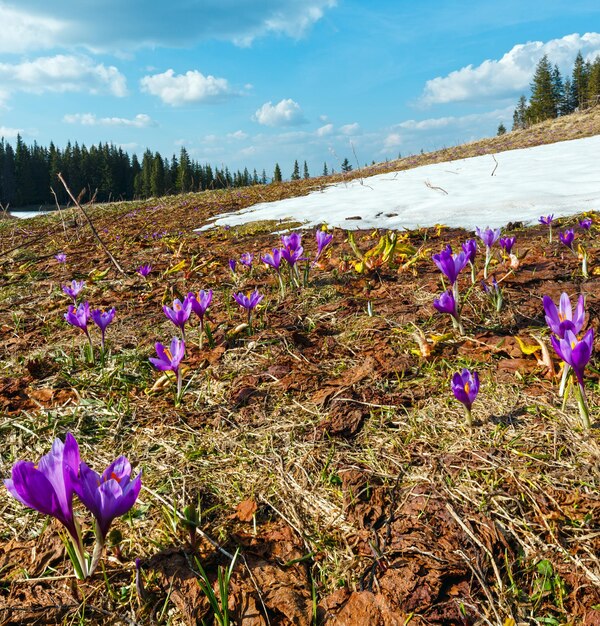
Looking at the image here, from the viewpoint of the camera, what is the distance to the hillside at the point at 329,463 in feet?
3.19

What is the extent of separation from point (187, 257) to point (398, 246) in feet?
7.85

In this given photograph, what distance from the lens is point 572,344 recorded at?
1257 millimetres

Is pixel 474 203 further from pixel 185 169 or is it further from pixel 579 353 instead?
pixel 185 169

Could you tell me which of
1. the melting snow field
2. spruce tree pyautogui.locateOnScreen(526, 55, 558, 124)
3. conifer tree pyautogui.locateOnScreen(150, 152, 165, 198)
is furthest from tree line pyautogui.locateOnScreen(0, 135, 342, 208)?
the melting snow field

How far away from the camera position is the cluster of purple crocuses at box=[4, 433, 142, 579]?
3.01 feet

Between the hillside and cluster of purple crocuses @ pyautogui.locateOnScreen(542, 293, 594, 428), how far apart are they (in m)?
0.10

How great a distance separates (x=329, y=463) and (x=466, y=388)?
0.49m

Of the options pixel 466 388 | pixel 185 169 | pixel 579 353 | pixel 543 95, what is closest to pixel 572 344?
pixel 579 353

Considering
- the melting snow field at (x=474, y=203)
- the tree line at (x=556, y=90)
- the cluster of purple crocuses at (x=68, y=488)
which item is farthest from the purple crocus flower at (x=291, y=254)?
the tree line at (x=556, y=90)

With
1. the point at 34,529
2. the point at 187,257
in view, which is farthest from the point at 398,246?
the point at 34,529

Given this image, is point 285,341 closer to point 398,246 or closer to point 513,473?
point 513,473

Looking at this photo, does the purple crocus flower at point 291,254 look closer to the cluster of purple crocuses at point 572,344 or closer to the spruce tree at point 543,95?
the cluster of purple crocuses at point 572,344

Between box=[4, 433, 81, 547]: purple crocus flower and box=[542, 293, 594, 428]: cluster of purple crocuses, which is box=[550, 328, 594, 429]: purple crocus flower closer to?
box=[542, 293, 594, 428]: cluster of purple crocuses

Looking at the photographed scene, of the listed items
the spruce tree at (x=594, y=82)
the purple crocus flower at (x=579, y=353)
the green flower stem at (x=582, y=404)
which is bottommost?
the green flower stem at (x=582, y=404)
